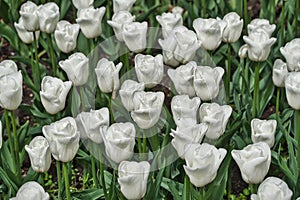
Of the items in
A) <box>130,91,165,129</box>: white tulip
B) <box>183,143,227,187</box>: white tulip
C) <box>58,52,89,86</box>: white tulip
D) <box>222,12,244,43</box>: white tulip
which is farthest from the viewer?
<box>222,12,244,43</box>: white tulip

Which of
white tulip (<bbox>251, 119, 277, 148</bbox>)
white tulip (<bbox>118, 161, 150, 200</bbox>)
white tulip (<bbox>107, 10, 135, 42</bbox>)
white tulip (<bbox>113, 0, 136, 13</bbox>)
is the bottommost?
white tulip (<bbox>251, 119, 277, 148</bbox>)

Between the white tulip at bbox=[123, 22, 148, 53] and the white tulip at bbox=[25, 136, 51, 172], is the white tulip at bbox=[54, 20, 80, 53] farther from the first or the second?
the white tulip at bbox=[25, 136, 51, 172]

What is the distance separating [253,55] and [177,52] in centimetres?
30

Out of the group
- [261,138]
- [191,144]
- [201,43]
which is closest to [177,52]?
[201,43]

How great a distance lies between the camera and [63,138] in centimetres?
257

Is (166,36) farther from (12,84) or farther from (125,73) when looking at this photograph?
(12,84)

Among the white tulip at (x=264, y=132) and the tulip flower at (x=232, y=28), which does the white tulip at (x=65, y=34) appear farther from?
the white tulip at (x=264, y=132)

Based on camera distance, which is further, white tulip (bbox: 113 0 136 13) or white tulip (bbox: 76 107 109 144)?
white tulip (bbox: 113 0 136 13)

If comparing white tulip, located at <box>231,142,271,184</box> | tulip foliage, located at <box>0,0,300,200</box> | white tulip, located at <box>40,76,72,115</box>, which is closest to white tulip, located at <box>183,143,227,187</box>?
tulip foliage, located at <box>0,0,300,200</box>

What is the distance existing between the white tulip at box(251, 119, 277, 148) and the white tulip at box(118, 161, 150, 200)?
1.66ft

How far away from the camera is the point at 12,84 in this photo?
2.77 meters

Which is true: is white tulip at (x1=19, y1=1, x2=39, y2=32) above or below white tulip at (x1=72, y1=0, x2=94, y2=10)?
above

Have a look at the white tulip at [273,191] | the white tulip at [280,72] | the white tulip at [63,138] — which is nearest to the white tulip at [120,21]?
the white tulip at [280,72]

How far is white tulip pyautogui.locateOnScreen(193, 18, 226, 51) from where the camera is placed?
3.12 metres
